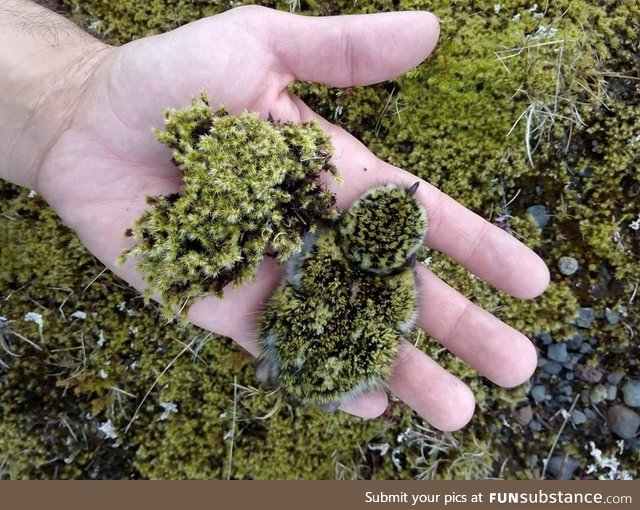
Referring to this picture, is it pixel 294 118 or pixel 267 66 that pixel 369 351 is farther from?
pixel 267 66

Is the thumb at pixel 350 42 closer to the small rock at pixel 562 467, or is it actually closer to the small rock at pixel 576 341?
the small rock at pixel 576 341

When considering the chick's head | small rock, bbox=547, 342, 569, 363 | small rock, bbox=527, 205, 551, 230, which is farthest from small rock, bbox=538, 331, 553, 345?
the chick's head

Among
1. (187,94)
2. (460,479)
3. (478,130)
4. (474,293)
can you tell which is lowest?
(460,479)

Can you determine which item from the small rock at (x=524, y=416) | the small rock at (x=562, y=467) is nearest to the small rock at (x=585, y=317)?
the small rock at (x=524, y=416)

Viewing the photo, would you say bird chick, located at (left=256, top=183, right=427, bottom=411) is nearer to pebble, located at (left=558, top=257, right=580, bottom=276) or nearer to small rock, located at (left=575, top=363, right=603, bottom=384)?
pebble, located at (left=558, top=257, right=580, bottom=276)

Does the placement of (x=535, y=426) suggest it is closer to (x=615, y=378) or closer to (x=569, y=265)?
(x=615, y=378)

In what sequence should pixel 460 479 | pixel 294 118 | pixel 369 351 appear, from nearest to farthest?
pixel 369 351, pixel 294 118, pixel 460 479

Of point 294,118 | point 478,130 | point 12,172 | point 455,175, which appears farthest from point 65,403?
point 478,130
